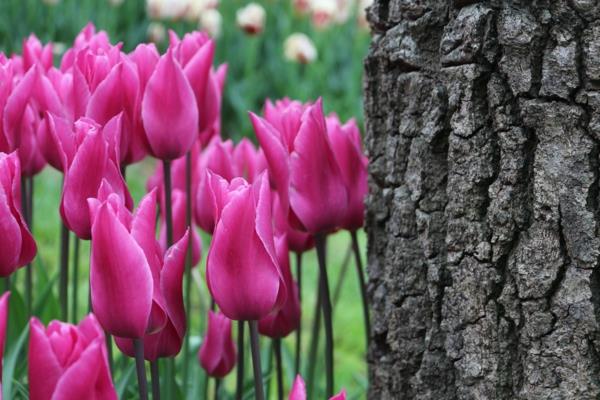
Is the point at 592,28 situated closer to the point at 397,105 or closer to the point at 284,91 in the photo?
the point at 397,105

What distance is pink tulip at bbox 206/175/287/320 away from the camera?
114 centimetres

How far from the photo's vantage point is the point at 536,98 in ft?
4.37

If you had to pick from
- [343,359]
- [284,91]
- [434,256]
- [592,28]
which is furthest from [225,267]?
[284,91]

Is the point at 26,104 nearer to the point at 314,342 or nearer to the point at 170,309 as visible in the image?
the point at 170,309

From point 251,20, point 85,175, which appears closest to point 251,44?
point 251,20

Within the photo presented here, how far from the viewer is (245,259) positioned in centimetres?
117

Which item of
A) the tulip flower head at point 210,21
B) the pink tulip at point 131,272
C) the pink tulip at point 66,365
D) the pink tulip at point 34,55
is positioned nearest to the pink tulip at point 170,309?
the pink tulip at point 131,272

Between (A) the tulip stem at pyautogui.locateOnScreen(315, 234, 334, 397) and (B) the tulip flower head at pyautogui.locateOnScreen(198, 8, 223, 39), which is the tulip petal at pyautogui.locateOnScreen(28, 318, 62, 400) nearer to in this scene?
(A) the tulip stem at pyautogui.locateOnScreen(315, 234, 334, 397)

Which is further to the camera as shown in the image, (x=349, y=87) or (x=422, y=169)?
(x=349, y=87)

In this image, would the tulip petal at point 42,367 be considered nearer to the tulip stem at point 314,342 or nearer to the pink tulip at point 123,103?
the pink tulip at point 123,103

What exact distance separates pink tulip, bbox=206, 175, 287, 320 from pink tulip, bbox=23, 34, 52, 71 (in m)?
0.79

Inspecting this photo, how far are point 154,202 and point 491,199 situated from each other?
490 mm

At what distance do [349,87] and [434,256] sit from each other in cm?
503

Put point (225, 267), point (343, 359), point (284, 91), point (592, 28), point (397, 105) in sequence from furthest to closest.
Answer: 1. point (284, 91)
2. point (343, 359)
3. point (397, 105)
4. point (592, 28)
5. point (225, 267)
